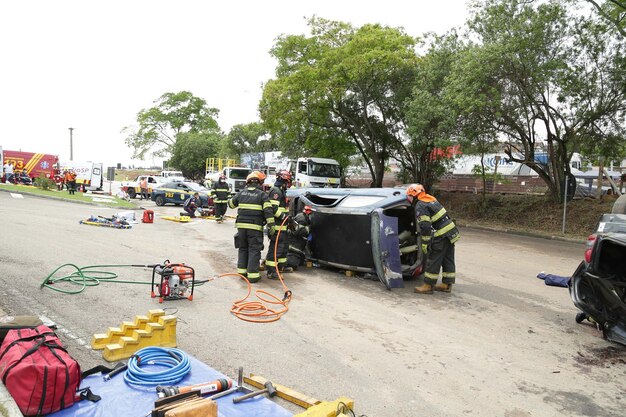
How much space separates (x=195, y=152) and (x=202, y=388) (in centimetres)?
5171

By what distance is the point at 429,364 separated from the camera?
174 inches

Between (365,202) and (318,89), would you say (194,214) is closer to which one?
(318,89)

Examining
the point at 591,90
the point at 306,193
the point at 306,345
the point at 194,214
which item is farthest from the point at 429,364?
the point at 591,90

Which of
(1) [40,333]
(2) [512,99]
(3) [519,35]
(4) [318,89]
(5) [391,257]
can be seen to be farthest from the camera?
(4) [318,89]

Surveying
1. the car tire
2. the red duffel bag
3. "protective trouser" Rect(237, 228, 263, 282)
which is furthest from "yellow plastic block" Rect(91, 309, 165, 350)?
the car tire

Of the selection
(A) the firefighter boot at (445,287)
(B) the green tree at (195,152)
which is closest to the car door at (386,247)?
(A) the firefighter boot at (445,287)

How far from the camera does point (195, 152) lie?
52.9 m

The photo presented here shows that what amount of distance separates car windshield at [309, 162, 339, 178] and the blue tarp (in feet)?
72.1

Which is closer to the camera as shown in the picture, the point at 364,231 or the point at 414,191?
the point at 414,191

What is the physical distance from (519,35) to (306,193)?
11081mm

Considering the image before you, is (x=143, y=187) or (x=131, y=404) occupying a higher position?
(x=143, y=187)

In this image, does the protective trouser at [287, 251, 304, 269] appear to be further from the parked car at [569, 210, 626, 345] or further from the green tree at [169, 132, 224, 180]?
the green tree at [169, 132, 224, 180]

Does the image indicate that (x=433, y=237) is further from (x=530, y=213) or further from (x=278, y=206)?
(x=530, y=213)

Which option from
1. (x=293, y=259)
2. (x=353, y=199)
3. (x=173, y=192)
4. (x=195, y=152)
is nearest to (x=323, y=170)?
(x=173, y=192)
